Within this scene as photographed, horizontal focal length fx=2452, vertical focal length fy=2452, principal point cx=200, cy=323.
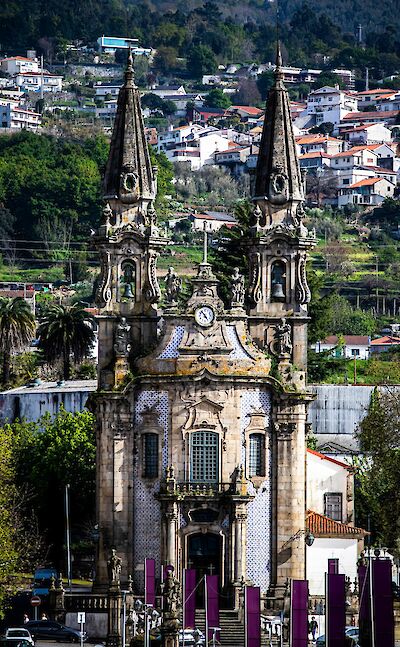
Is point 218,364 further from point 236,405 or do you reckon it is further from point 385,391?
point 385,391

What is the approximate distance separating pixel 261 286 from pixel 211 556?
11638 mm

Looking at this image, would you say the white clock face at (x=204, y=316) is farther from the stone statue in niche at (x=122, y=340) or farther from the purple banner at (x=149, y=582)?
the purple banner at (x=149, y=582)

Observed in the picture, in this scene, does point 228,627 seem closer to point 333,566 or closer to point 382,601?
point 333,566

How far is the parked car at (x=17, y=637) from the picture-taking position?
297ft

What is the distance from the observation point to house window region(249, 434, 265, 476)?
327 feet

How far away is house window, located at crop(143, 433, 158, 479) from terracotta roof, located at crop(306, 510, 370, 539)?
772 cm

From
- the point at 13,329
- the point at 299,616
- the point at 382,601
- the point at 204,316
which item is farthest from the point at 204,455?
the point at 13,329

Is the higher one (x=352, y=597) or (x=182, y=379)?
(x=182, y=379)

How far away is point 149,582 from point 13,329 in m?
49.3

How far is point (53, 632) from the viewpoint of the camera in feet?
308

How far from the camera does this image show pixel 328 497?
11025 cm

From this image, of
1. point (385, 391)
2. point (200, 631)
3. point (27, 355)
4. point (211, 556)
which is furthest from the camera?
point (27, 355)

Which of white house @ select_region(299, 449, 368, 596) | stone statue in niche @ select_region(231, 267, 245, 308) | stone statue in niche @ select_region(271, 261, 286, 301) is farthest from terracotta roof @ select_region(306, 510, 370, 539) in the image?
A: stone statue in niche @ select_region(231, 267, 245, 308)

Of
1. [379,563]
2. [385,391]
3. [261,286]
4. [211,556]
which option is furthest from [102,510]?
[385,391]
